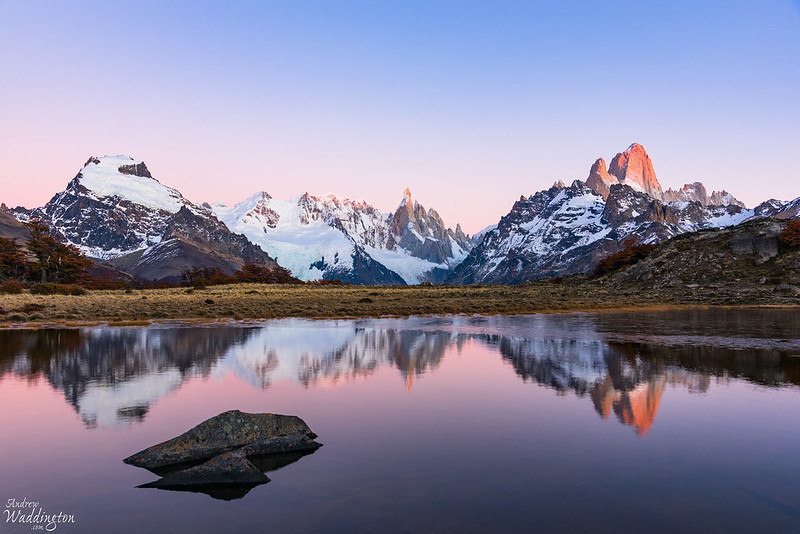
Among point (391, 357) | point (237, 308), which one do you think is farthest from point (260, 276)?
point (391, 357)

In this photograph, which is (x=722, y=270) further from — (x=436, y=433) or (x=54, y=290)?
(x=54, y=290)

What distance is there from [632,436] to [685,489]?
357cm

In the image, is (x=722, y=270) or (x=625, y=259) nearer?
(x=722, y=270)

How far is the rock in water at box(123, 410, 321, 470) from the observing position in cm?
1243

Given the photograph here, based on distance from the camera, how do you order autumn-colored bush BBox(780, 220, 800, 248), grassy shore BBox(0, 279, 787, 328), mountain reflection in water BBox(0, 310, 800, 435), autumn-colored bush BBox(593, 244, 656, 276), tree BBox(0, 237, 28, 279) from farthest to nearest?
autumn-colored bush BBox(593, 244, 656, 276)
tree BBox(0, 237, 28, 279)
autumn-colored bush BBox(780, 220, 800, 248)
grassy shore BBox(0, 279, 787, 328)
mountain reflection in water BBox(0, 310, 800, 435)

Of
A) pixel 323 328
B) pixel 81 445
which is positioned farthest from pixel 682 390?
pixel 323 328

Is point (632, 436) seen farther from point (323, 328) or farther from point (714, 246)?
point (714, 246)

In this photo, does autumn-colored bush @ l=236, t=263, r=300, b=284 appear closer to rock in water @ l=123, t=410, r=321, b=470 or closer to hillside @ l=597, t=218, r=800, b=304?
hillside @ l=597, t=218, r=800, b=304

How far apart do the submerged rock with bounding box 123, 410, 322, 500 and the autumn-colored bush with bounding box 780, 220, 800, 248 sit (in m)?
96.9

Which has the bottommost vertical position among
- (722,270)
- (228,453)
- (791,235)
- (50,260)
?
(228,453)

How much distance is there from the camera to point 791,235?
86.6 m

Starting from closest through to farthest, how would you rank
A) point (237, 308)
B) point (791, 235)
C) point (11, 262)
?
point (237, 308) < point (791, 235) < point (11, 262)

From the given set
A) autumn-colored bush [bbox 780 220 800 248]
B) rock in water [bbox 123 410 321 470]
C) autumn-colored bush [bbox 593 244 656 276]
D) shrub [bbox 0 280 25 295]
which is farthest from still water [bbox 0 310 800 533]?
autumn-colored bush [bbox 593 244 656 276]

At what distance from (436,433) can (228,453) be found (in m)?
5.46
